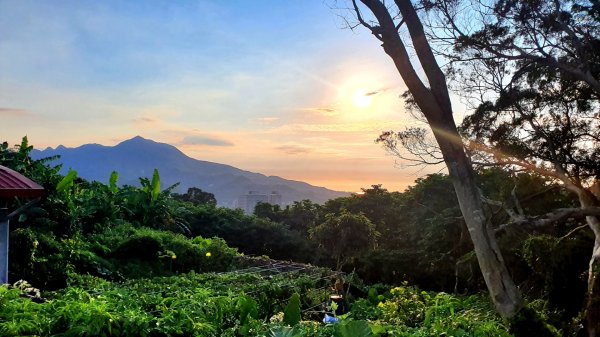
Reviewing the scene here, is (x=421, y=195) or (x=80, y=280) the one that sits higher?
(x=421, y=195)

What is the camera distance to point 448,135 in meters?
6.74

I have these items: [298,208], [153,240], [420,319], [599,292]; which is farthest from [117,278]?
[298,208]

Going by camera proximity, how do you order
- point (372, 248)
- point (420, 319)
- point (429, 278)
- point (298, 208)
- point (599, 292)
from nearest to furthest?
point (420, 319) < point (599, 292) < point (429, 278) < point (372, 248) < point (298, 208)

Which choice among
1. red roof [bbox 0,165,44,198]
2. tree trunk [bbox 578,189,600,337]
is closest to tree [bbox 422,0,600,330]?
tree trunk [bbox 578,189,600,337]

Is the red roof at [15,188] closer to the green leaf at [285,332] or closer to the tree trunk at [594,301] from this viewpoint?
the green leaf at [285,332]

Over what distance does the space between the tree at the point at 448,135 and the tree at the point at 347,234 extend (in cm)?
1454

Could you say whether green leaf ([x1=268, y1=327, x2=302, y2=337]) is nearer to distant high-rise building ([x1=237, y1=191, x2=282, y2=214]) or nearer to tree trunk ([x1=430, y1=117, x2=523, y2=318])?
tree trunk ([x1=430, y1=117, x2=523, y2=318])

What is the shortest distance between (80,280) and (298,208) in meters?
21.6

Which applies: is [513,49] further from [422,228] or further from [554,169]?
[422,228]

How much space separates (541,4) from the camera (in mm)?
10414

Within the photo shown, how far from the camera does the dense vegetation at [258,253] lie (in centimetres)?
270

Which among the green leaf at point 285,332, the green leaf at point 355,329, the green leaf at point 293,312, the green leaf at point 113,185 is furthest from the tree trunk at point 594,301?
the green leaf at point 113,185

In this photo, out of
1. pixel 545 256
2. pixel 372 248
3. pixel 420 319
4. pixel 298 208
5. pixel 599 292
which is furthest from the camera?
pixel 298 208

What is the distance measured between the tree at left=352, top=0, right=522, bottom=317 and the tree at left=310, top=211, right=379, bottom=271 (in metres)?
14.5
